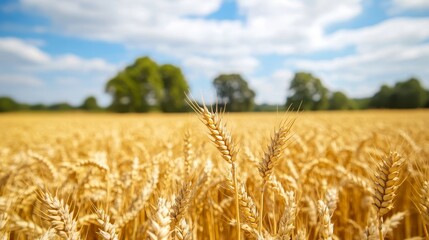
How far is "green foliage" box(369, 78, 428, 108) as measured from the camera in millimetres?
59375

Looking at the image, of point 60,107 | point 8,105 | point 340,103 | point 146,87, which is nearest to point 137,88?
point 146,87

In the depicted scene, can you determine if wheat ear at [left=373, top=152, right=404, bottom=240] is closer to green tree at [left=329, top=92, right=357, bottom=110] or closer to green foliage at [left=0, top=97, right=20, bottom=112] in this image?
green tree at [left=329, top=92, right=357, bottom=110]

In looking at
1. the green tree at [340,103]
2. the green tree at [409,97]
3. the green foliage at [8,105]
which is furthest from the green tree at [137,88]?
the green tree at [409,97]

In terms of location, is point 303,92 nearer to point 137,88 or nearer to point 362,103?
point 137,88

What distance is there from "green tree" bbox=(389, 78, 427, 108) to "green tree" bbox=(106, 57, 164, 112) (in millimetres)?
54300

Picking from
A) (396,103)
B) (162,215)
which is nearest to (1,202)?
(162,215)

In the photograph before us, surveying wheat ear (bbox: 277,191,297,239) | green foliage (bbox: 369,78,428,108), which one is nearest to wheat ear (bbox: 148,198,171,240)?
wheat ear (bbox: 277,191,297,239)

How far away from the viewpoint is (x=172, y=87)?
2299 inches

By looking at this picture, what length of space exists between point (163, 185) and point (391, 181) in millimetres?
1101

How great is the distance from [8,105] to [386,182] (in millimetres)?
79483

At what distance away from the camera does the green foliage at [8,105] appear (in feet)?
198

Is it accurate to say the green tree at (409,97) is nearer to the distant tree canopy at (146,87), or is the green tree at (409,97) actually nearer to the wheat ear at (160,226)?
the distant tree canopy at (146,87)

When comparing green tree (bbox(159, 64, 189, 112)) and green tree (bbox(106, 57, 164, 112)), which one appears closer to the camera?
green tree (bbox(106, 57, 164, 112))

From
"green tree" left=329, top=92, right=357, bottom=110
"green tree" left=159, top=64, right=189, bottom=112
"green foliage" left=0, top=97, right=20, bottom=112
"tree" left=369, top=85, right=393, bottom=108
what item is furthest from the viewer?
"green tree" left=329, top=92, right=357, bottom=110
